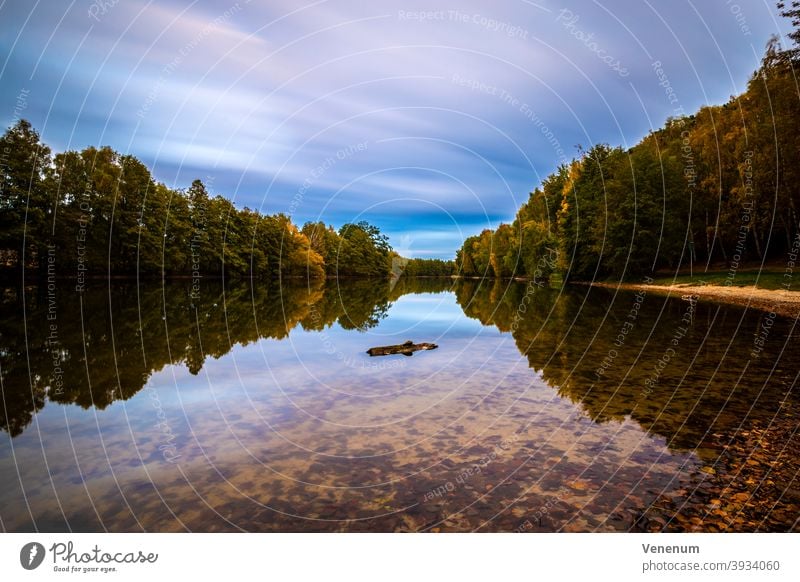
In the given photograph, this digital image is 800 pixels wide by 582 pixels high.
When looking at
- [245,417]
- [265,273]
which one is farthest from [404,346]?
[265,273]

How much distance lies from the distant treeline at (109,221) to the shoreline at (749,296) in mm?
68652

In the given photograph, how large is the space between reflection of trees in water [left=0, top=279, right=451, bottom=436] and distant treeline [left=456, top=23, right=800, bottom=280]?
3899cm

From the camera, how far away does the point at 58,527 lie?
722 centimetres

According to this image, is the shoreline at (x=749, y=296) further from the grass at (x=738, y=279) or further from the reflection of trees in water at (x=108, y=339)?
the reflection of trees in water at (x=108, y=339)

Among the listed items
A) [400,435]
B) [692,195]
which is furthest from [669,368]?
[692,195]

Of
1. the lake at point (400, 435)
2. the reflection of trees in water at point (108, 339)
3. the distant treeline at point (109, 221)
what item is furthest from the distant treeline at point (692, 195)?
the distant treeline at point (109, 221)

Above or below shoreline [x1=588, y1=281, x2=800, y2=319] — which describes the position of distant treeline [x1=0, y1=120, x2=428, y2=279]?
above

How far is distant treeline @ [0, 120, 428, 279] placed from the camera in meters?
59.3
